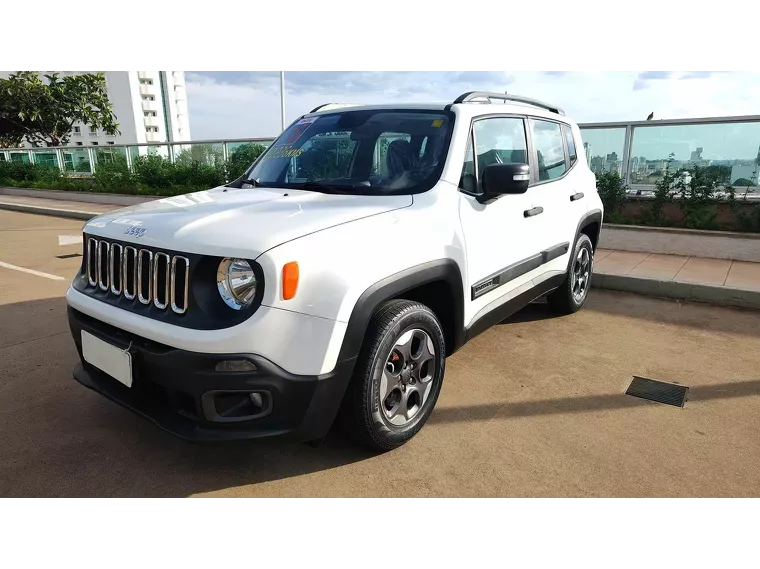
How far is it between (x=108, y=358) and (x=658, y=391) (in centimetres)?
330

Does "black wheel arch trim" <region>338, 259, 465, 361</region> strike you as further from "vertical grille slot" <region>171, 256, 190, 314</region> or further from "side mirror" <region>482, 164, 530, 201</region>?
"vertical grille slot" <region>171, 256, 190, 314</region>

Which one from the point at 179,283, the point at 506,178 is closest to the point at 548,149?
the point at 506,178

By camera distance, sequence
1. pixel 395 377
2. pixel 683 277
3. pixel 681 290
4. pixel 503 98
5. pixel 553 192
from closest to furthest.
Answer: pixel 395 377, pixel 503 98, pixel 553 192, pixel 681 290, pixel 683 277

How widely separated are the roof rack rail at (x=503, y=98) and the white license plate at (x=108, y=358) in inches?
95.7

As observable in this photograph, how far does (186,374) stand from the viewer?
2.14 m

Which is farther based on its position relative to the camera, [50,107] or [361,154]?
[50,107]

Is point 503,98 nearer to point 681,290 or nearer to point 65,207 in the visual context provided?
point 681,290

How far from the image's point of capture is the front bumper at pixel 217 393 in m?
2.12

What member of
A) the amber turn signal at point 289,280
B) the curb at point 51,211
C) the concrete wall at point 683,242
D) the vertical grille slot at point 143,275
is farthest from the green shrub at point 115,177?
the amber turn signal at point 289,280

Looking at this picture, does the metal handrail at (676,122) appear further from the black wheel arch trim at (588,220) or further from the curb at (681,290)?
the black wheel arch trim at (588,220)

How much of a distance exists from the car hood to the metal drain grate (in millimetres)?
2040

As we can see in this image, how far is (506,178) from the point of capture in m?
2.97

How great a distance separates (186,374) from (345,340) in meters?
0.67
